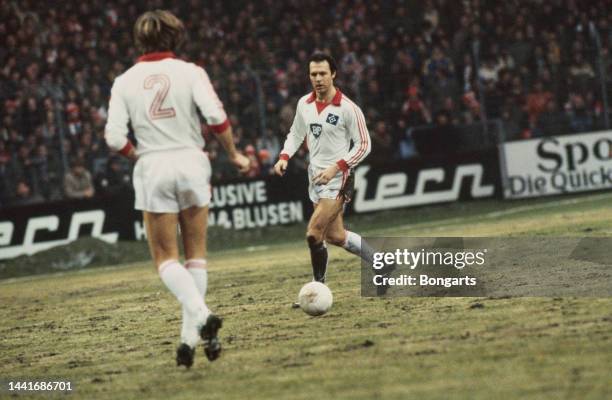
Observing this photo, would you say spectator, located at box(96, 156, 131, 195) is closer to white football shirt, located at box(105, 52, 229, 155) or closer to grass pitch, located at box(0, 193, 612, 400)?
grass pitch, located at box(0, 193, 612, 400)

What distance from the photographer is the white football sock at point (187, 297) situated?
305 inches

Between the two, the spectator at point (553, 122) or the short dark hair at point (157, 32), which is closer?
the short dark hair at point (157, 32)

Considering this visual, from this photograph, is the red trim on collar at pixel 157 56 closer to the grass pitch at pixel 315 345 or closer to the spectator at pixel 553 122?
the grass pitch at pixel 315 345

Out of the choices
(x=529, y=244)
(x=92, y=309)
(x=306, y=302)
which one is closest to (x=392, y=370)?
(x=306, y=302)

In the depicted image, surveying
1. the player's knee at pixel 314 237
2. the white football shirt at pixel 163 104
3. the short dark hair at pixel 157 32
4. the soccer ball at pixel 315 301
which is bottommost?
the soccer ball at pixel 315 301

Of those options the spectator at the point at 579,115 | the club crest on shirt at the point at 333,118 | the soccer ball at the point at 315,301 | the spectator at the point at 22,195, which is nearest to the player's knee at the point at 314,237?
the club crest on shirt at the point at 333,118

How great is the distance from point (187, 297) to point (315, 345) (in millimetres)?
1093

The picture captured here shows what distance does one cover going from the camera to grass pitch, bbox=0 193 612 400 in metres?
6.40

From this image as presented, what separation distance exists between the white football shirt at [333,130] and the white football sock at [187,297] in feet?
11.9

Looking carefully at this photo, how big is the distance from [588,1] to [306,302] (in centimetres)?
A: 2221

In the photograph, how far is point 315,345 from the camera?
8.30 meters

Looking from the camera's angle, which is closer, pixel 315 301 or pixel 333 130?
pixel 315 301

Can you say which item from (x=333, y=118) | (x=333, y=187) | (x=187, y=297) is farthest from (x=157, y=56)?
(x=333, y=187)

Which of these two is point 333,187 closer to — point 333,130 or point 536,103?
point 333,130
